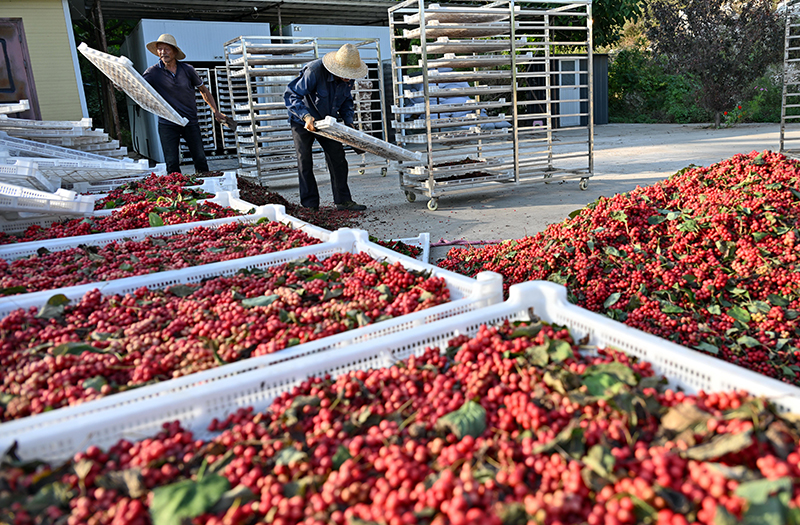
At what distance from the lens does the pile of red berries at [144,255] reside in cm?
275

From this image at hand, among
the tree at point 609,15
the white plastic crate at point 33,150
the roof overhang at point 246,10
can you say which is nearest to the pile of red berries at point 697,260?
the white plastic crate at point 33,150

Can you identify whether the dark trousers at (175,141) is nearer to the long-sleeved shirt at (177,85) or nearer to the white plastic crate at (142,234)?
the long-sleeved shirt at (177,85)

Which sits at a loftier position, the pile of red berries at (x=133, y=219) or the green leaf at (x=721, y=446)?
the pile of red berries at (x=133, y=219)

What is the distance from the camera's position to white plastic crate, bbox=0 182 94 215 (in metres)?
3.76

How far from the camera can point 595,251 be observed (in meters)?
3.45

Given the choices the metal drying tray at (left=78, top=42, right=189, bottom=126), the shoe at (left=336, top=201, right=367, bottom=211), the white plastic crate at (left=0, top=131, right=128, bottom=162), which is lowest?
the shoe at (left=336, top=201, right=367, bottom=211)

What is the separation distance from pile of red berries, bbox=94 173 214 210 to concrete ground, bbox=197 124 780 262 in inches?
73.7

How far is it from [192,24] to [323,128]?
32.4 feet

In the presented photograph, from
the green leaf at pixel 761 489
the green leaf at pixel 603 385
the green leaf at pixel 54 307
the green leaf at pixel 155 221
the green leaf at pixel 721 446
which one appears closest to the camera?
the green leaf at pixel 761 489

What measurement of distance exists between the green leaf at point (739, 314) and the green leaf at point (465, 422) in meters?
1.88

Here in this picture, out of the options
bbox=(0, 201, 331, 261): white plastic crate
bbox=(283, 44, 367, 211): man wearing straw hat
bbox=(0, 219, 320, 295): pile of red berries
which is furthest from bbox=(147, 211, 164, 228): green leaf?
bbox=(283, 44, 367, 211): man wearing straw hat

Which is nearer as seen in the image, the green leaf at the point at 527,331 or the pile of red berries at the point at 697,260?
the green leaf at the point at 527,331

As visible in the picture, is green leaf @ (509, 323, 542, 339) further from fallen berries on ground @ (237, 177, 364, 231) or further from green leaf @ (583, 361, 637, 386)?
fallen berries on ground @ (237, 177, 364, 231)

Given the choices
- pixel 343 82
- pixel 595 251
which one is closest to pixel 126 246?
pixel 595 251
